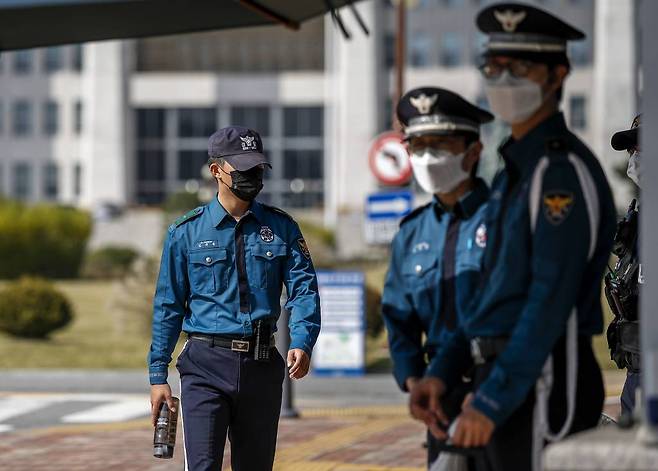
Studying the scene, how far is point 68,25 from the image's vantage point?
7910 mm

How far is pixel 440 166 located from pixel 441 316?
1.54 feet

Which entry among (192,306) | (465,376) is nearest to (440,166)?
(465,376)

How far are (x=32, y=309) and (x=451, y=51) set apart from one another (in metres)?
56.4

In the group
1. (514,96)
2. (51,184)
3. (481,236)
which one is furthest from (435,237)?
(51,184)

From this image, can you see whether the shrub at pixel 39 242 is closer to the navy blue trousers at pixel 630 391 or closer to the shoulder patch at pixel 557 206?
the navy blue trousers at pixel 630 391

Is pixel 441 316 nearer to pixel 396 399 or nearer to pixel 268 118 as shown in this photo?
pixel 396 399

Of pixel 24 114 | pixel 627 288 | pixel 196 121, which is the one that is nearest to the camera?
pixel 627 288

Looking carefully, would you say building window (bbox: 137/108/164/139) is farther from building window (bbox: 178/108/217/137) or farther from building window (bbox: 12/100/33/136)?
building window (bbox: 12/100/33/136)

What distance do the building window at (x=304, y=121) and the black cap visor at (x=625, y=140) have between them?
268ft

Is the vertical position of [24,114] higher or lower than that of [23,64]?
lower

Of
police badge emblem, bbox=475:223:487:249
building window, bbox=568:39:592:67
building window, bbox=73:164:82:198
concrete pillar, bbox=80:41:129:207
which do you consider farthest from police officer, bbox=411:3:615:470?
building window, bbox=73:164:82:198

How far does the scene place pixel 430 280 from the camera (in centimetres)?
454

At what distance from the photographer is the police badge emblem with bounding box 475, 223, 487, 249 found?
4477 mm

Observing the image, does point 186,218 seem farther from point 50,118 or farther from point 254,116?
point 254,116
